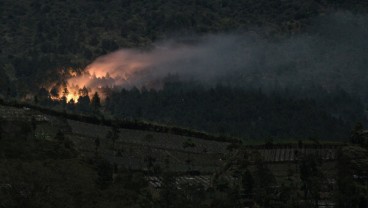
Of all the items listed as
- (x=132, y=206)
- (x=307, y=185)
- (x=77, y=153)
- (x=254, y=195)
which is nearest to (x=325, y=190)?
(x=307, y=185)

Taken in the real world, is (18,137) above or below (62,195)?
above

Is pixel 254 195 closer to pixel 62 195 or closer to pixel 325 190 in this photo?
pixel 325 190

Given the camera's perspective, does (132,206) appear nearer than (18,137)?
Yes

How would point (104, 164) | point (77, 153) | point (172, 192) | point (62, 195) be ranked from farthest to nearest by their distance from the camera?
1. point (77, 153)
2. point (104, 164)
3. point (172, 192)
4. point (62, 195)

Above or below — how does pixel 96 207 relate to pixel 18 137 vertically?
below

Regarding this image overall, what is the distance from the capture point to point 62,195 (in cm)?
15075

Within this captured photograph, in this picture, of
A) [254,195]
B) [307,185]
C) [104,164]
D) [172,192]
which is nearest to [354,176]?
[307,185]

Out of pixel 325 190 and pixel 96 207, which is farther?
pixel 325 190

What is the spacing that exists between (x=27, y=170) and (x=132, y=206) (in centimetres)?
2287

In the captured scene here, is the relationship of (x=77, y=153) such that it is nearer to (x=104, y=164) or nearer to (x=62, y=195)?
(x=104, y=164)

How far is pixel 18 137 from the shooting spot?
185 metres

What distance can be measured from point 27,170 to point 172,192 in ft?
105

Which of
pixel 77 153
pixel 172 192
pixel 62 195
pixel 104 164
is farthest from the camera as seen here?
pixel 77 153

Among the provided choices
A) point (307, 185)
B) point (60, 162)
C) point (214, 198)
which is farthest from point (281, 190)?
point (60, 162)
